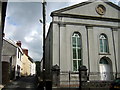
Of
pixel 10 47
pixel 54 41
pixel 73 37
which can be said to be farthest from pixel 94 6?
pixel 10 47

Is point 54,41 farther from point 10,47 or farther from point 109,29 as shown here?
point 10,47

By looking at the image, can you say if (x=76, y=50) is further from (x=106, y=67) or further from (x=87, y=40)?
(x=106, y=67)

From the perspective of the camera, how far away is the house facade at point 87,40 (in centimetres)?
1969

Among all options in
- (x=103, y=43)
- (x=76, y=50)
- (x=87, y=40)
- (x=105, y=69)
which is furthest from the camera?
(x=103, y=43)

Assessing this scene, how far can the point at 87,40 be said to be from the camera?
20797 millimetres

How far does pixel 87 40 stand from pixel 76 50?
1.80m

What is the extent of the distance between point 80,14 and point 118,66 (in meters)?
7.77

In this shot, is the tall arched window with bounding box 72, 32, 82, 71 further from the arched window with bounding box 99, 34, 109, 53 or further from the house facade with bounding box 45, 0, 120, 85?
the arched window with bounding box 99, 34, 109, 53

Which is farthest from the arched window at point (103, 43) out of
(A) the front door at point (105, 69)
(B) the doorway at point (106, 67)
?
(A) the front door at point (105, 69)

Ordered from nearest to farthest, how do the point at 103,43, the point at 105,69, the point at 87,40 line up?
the point at 87,40 < the point at 105,69 < the point at 103,43

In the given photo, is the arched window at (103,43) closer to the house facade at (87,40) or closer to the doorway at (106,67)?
the house facade at (87,40)

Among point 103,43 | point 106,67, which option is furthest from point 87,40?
point 106,67

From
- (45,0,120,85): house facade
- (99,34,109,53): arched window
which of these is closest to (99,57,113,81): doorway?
(45,0,120,85): house facade

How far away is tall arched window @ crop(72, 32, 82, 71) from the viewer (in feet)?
66.0
